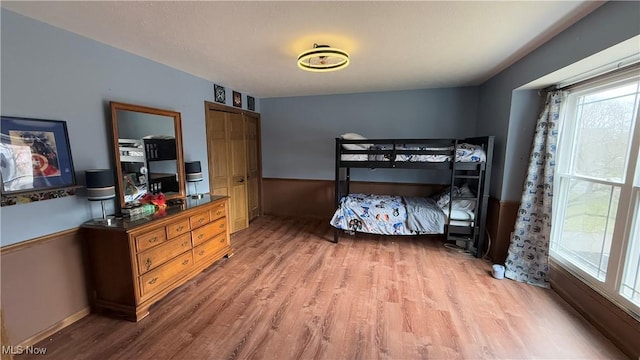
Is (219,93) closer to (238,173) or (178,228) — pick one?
(238,173)

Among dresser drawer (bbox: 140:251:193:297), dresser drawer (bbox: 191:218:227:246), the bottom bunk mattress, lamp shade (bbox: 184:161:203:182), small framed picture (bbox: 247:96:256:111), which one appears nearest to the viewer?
dresser drawer (bbox: 140:251:193:297)

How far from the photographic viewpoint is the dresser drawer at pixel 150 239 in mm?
2023

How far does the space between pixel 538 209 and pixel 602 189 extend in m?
0.59

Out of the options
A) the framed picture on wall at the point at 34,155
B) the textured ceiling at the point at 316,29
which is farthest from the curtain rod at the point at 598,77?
the framed picture on wall at the point at 34,155

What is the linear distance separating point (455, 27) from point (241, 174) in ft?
11.4

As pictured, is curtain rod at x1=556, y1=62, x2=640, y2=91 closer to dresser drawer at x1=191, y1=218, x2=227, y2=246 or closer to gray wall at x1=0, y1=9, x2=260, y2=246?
dresser drawer at x1=191, y1=218, x2=227, y2=246

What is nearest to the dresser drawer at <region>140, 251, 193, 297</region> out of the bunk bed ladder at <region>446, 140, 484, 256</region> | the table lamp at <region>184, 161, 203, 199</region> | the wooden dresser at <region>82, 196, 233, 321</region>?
the wooden dresser at <region>82, 196, 233, 321</region>

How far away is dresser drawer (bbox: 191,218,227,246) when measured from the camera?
2620mm

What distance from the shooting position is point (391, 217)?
11.3ft

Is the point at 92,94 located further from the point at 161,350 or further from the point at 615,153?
the point at 615,153

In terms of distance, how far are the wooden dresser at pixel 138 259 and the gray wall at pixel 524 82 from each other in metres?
3.44

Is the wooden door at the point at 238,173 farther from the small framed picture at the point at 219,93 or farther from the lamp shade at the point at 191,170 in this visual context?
the lamp shade at the point at 191,170

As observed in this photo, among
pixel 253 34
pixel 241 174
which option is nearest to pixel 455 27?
pixel 253 34

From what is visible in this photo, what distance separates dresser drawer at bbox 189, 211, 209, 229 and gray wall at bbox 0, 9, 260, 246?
2.44 ft
